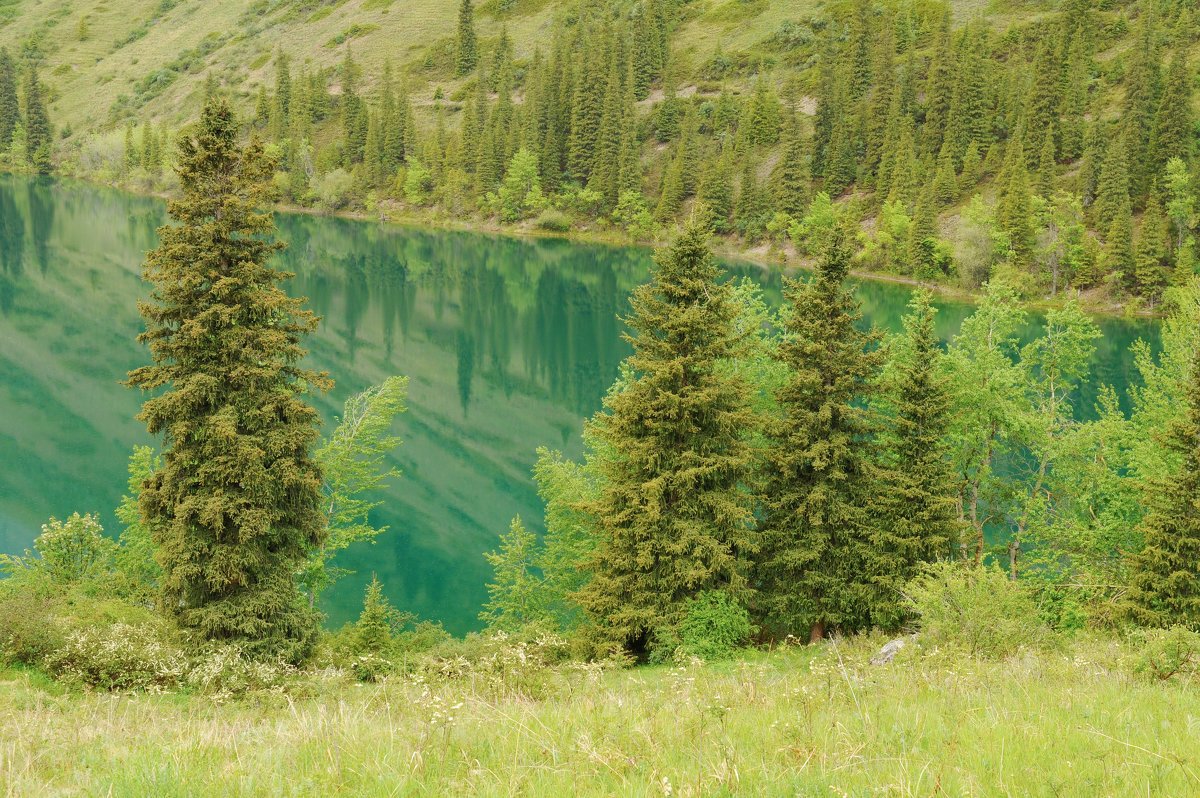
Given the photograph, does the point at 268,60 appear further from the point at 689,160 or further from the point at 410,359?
the point at 410,359

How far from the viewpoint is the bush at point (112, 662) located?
15.2 meters

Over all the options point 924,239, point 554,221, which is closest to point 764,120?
point 554,221

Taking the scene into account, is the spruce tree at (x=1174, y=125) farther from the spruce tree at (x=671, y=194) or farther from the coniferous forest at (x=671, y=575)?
the spruce tree at (x=671, y=194)

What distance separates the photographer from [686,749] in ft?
18.6

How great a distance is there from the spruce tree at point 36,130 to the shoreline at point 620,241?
3.95m

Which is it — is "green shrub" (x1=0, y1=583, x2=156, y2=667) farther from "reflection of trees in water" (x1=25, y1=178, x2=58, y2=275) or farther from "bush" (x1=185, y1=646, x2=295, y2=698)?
"reflection of trees in water" (x1=25, y1=178, x2=58, y2=275)

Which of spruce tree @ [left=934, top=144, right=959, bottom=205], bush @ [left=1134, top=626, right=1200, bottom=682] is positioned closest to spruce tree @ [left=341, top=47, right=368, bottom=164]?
spruce tree @ [left=934, top=144, right=959, bottom=205]

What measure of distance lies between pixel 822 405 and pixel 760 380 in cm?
701

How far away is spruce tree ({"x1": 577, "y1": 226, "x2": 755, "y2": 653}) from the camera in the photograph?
20891 millimetres

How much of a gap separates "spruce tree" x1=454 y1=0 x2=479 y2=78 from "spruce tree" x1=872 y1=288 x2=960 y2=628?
170m

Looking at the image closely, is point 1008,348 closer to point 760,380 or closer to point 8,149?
point 760,380

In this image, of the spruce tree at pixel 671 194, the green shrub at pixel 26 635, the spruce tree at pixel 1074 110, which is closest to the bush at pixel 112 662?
the green shrub at pixel 26 635

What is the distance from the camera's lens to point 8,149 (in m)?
175

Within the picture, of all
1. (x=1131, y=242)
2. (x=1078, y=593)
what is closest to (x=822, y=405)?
(x=1078, y=593)
